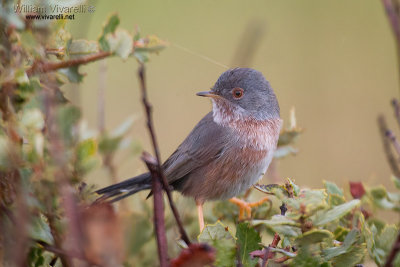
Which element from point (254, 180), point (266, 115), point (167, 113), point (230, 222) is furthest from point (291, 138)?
point (167, 113)

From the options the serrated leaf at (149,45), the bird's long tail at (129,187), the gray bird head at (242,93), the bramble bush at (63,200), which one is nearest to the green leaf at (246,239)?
the bramble bush at (63,200)

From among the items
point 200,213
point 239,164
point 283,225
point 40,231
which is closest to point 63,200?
point 40,231

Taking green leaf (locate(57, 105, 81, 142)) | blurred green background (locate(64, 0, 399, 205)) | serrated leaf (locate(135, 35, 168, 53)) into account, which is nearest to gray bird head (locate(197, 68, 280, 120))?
blurred green background (locate(64, 0, 399, 205))

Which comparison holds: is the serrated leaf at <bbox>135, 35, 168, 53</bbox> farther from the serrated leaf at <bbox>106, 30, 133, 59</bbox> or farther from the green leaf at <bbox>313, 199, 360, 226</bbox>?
the green leaf at <bbox>313, 199, 360, 226</bbox>

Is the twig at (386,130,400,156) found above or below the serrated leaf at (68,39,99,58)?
below

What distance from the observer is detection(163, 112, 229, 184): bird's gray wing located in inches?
139

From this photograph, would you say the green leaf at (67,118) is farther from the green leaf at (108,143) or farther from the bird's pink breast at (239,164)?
the bird's pink breast at (239,164)

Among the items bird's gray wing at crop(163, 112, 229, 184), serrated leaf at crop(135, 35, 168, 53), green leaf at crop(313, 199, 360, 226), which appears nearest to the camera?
green leaf at crop(313, 199, 360, 226)

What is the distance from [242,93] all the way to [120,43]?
2002 mm

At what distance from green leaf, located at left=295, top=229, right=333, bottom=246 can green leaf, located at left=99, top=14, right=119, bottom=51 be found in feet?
2.93

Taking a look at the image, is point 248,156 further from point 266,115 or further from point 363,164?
point 363,164

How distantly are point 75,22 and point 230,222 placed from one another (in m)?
1.11

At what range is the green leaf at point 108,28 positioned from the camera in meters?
1.89

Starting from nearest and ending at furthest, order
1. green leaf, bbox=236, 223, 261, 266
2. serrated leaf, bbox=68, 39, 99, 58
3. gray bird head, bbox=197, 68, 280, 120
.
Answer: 1. green leaf, bbox=236, 223, 261, 266
2. serrated leaf, bbox=68, 39, 99, 58
3. gray bird head, bbox=197, 68, 280, 120
